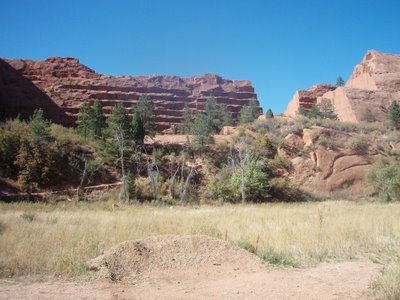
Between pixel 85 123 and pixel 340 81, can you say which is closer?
pixel 85 123

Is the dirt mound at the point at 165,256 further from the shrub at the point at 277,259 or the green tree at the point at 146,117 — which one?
the green tree at the point at 146,117

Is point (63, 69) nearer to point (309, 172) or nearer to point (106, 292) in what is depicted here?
point (309, 172)

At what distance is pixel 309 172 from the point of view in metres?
31.2

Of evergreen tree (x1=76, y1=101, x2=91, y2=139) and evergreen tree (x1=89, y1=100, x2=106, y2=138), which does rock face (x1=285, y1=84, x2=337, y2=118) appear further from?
evergreen tree (x1=76, y1=101, x2=91, y2=139)

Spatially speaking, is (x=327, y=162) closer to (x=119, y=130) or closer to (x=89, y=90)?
(x=119, y=130)

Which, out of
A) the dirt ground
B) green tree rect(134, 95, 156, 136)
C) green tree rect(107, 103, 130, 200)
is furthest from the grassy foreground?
green tree rect(134, 95, 156, 136)

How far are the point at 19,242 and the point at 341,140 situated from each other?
110 ft

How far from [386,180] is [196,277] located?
24.9m

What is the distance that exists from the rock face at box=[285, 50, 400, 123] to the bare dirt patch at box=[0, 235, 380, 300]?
4973 cm

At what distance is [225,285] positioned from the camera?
5.23m

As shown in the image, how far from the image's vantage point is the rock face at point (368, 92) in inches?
2029

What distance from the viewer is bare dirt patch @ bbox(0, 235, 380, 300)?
15.6 feet

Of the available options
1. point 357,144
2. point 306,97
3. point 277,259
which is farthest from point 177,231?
point 306,97

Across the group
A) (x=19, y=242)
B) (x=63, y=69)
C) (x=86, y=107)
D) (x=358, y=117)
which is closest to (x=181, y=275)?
(x=19, y=242)
